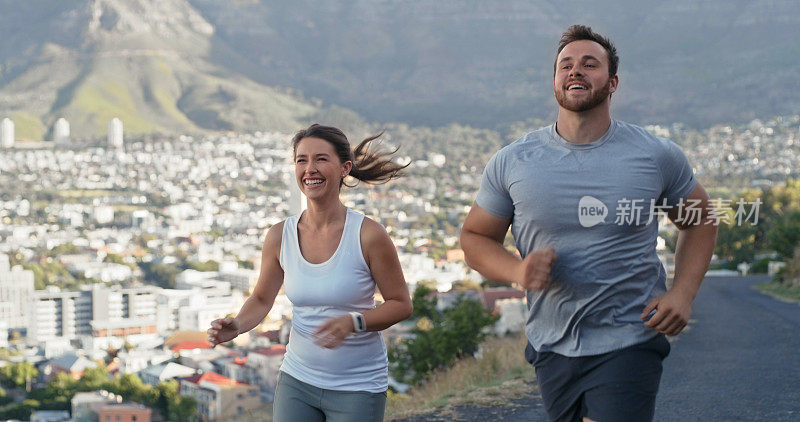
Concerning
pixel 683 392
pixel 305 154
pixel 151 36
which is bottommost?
pixel 683 392

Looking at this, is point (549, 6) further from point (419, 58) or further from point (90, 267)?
point (90, 267)

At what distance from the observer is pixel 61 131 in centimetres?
11712

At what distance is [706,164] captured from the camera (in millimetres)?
85312

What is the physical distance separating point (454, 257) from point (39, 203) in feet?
164

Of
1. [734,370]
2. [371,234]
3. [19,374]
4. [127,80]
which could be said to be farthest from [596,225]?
[127,80]

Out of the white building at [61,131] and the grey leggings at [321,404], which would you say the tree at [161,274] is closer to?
the white building at [61,131]

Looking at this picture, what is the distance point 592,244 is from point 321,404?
86 cm

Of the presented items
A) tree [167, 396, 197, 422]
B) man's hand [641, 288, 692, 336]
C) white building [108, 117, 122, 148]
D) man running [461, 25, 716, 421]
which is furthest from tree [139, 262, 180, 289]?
man's hand [641, 288, 692, 336]

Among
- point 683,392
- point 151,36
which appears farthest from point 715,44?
point 683,392

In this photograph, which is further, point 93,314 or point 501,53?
point 501,53

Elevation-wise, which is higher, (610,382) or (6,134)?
(6,134)

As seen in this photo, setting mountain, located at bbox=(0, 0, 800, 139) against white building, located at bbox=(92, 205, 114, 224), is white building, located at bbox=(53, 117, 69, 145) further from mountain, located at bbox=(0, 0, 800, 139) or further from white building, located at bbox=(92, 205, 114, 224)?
white building, located at bbox=(92, 205, 114, 224)

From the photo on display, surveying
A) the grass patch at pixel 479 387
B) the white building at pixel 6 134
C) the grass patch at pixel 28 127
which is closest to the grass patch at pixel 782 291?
the grass patch at pixel 479 387

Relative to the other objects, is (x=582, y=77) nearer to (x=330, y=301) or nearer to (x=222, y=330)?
(x=330, y=301)
